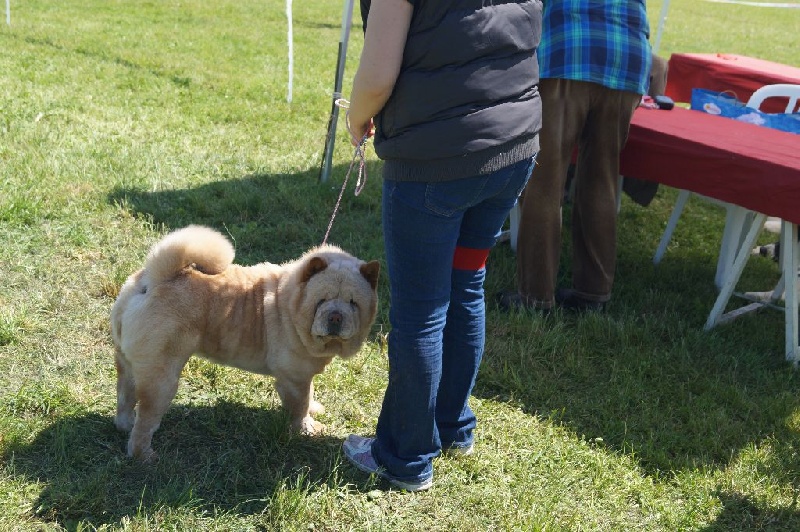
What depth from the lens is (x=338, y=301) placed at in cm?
294

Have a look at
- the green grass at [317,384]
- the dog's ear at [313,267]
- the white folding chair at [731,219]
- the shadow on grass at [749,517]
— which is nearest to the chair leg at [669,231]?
the white folding chair at [731,219]

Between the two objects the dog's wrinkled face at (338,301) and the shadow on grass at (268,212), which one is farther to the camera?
the shadow on grass at (268,212)

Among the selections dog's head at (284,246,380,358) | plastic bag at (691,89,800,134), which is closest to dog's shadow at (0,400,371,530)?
dog's head at (284,246,380,358)

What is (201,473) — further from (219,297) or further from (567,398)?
(567,398)

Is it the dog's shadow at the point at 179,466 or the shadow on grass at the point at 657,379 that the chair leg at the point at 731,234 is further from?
the dog's shadow at the point at 179,466

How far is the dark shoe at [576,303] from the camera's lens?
478cm

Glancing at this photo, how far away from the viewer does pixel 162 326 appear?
2.87 m

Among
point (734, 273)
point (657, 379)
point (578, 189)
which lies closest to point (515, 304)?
point (578, 189)

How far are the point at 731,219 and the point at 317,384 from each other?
3146 mm

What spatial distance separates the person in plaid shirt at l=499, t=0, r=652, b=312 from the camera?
4266 mm

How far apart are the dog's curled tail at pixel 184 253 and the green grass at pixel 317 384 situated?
2.37ft

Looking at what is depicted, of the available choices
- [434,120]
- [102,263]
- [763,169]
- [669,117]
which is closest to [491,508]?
[434,120]

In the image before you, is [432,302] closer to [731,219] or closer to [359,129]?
[359,129]

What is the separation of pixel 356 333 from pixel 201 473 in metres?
0.81
